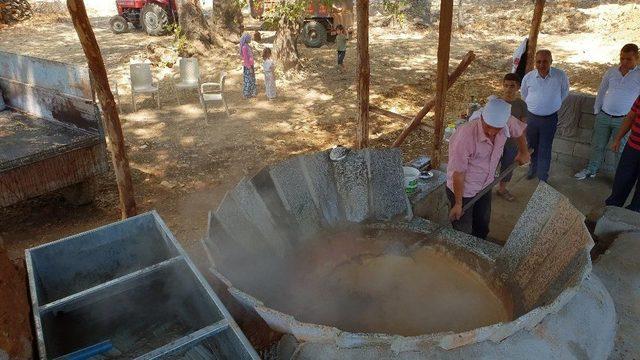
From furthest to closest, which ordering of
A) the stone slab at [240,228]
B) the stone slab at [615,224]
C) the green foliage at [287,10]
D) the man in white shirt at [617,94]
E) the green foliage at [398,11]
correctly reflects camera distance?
1. the green foliage at [398,11]
2. the green foliage at [287,10]
3. the man in white shirt at [617,94]
4. the stone slab at [615,224]
5. the stone slab at [240,228]

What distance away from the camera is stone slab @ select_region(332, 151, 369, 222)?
13.3 ft

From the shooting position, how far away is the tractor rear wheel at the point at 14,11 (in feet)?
58.3

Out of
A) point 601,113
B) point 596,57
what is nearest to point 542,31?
point 596,57

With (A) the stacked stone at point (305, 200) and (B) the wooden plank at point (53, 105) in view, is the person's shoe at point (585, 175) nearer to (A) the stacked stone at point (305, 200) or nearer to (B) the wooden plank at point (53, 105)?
(A) the stacked stone at point (305, 200)

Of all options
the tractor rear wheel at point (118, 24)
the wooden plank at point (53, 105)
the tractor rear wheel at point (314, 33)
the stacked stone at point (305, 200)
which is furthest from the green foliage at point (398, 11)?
the stacked stone at point (305, 200)

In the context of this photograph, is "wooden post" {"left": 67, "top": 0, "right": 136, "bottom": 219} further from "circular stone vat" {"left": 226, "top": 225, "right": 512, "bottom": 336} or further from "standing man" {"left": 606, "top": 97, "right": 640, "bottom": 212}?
"standing man" {"left": 606, "top": 97, "right": 640, "bottom": 212}

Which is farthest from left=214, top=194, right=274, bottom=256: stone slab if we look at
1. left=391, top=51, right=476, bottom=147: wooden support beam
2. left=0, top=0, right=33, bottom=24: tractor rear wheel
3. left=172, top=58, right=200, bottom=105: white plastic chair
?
left=0, top=0, right=33, bottom=24: tractor rear wheel

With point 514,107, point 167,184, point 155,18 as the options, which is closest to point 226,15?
point 155,18

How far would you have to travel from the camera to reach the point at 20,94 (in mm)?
6293

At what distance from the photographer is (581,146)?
5.96 metres

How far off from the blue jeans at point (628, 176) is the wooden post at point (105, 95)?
5237 millimetres

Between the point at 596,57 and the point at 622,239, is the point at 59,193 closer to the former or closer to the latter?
the point at 622,239

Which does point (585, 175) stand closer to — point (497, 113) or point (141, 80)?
point (497, 113)

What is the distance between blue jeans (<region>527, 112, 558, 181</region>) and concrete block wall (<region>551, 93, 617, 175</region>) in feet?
2.56
